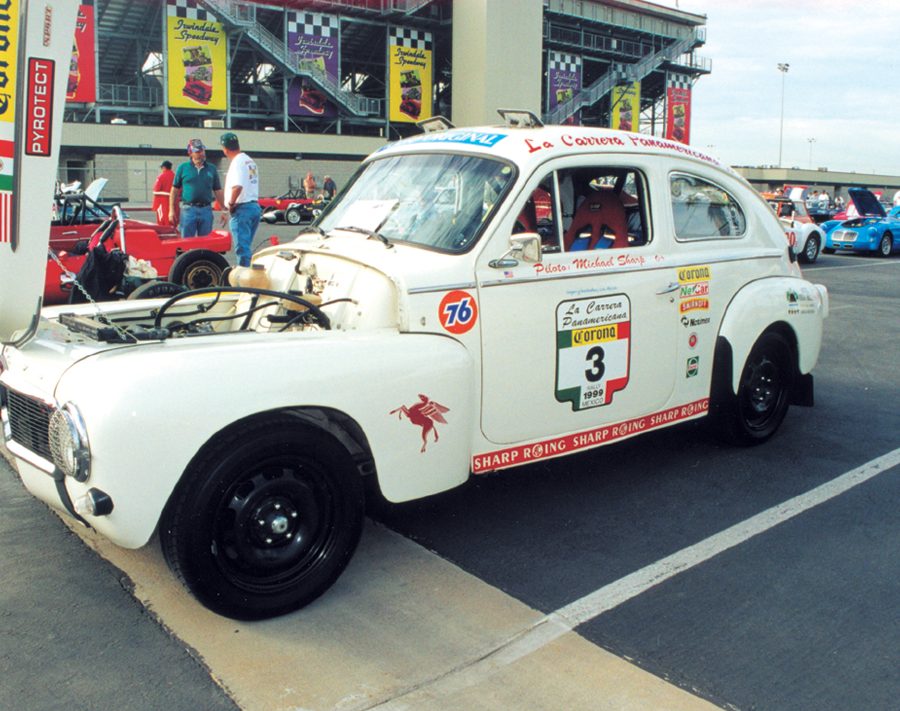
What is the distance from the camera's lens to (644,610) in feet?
11.7

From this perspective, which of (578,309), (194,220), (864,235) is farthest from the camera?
(864,235)

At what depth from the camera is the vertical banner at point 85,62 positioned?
40.0 m

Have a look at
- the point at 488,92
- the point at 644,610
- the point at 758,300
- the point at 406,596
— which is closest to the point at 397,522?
the point at 406,596

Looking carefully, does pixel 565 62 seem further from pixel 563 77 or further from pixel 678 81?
pixel 678 81

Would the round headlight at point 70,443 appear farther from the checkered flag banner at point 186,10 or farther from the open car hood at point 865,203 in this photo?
the checkered flag banner at point 186,10

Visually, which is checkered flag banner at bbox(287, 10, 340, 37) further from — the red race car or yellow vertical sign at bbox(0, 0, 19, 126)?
yellow vertical sign at bbox(0, 0, 19, 126)

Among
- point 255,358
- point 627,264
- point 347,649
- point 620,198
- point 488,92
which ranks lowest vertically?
point 347,649

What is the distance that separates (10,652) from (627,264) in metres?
3.28

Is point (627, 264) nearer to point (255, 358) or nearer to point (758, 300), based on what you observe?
point (758, 300)

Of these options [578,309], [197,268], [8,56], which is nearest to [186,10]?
[197,268]

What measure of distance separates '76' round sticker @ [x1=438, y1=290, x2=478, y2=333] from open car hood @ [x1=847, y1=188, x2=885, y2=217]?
24.1m

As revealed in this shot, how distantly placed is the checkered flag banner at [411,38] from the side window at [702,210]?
1959 inches

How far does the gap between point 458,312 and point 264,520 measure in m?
1.26

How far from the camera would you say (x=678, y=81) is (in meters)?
66.6
